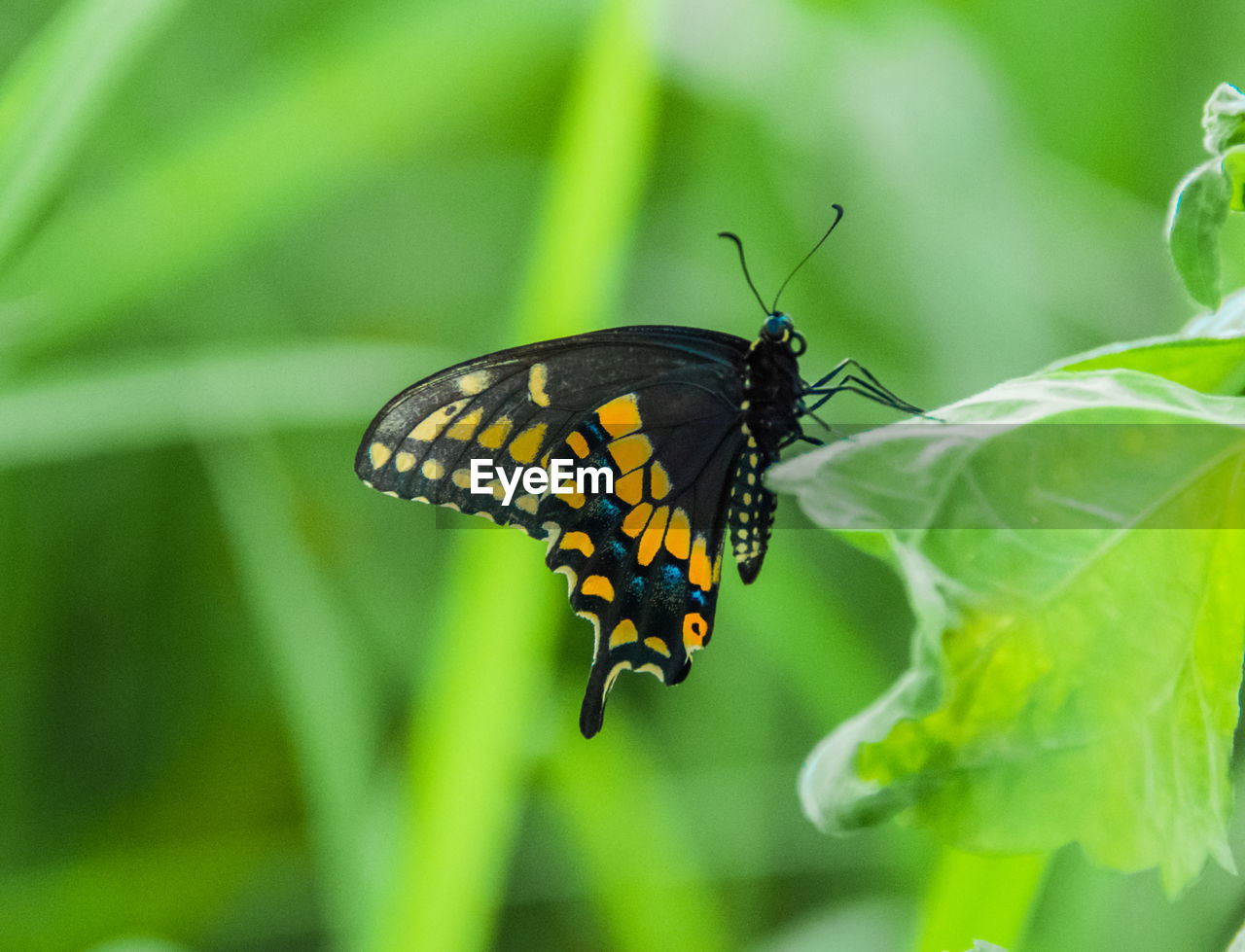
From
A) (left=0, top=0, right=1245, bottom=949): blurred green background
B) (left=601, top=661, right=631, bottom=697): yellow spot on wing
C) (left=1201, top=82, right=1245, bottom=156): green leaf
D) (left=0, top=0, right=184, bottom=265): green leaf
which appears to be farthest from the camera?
(left=0, top=0, right=1245, bottom=949): blurred green background

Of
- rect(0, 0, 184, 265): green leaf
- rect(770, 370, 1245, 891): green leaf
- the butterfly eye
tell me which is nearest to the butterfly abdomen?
the butterfly eye

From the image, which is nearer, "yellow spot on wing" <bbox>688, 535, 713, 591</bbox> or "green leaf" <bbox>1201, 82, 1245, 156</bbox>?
"green leaf" <bbox>1201, 82, 1245, 156</bbox>

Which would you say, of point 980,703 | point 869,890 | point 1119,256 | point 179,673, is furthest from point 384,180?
point 980,703

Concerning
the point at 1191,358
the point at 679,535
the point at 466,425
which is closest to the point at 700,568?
the point at 679,535

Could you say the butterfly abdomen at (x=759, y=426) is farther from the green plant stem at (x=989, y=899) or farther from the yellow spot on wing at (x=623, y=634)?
the green plant stem at (x=989, y=899)

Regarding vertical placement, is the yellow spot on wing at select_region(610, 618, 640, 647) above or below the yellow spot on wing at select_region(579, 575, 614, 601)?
below

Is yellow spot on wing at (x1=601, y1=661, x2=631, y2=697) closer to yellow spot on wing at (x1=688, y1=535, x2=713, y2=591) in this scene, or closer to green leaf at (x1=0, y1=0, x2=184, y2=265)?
yellow spot on wing at (x1=688, y1=535, x2=713, y2=591)

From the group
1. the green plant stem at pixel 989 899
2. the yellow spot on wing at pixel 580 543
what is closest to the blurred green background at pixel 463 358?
the yellow spot on wing at pixel 580 543

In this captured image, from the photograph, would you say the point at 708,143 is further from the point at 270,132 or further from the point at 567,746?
the point at 567,746
